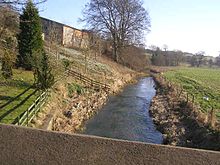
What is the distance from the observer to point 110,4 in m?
53.8

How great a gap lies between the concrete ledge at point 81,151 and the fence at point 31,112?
772 cm

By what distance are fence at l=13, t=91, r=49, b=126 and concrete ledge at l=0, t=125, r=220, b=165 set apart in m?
7.72

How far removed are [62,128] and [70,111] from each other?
135 inches

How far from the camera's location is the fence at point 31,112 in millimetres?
13227

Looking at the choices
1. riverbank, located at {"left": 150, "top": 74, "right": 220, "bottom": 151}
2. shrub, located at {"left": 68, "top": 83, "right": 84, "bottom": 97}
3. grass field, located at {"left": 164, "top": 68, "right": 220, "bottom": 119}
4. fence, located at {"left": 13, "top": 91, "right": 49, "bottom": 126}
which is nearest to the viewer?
fence, located at {"left": 13, "top": 91, "right": 49, "bottom": 126}

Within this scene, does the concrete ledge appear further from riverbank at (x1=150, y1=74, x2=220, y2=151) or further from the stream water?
the stream water

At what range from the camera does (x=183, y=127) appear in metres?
18.1

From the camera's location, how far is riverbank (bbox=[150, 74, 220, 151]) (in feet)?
47.6

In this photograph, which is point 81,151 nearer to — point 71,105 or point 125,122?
point 125,122

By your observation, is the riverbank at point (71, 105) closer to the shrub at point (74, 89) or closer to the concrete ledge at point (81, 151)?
the shrub at point (74, 89)

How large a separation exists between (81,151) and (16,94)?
52.0ft

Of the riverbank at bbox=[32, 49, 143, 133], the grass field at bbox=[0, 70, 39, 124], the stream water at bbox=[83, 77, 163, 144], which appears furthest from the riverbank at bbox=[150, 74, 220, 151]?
the grass field at bbox=[0, 70, 39, 124]

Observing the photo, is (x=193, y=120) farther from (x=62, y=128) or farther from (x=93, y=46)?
(x=93, y=46)

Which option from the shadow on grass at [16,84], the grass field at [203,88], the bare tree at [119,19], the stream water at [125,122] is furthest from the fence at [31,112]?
the bare tree at [119,19]
